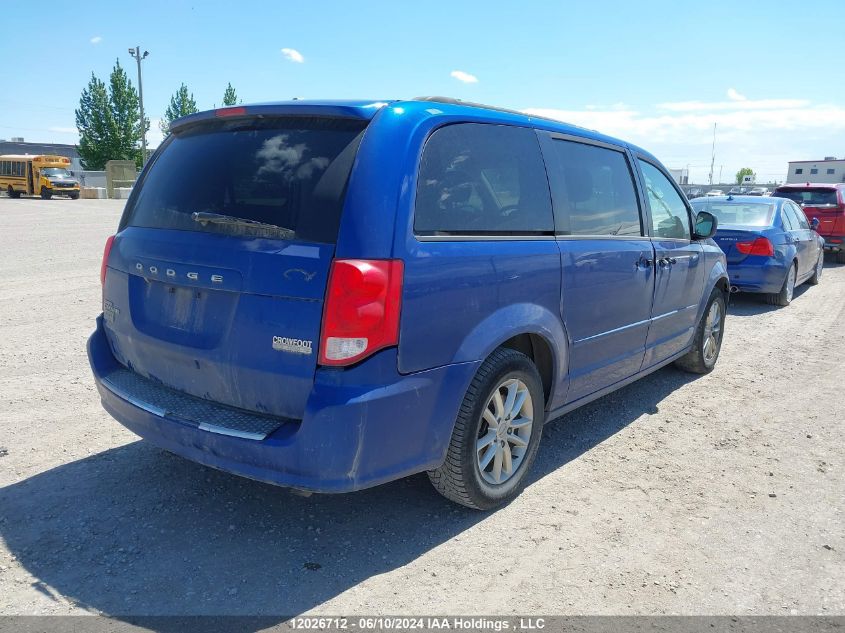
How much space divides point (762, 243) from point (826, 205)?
645 cm

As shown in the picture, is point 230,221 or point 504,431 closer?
point 230,221

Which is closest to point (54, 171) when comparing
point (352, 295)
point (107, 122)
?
point (107, 122)

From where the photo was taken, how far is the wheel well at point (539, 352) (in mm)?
3486

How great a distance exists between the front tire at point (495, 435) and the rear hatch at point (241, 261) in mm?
833

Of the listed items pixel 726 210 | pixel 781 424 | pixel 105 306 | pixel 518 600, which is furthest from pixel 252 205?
pixel 726 210

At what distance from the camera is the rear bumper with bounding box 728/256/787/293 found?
915 centimetres

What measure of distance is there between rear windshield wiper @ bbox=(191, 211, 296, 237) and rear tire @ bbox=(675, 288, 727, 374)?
4232 mm

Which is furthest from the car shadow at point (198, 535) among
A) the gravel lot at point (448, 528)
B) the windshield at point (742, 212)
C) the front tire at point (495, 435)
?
the windshield at point (742, 212)

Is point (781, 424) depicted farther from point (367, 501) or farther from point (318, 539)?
point (318, 539)

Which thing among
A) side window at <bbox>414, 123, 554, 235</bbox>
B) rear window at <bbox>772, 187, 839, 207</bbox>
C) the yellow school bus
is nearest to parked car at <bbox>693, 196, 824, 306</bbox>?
rear window at <bbox>772, 187, 839, 207</bbox>

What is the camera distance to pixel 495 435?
3316mm

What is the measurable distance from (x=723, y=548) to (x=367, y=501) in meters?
1.77

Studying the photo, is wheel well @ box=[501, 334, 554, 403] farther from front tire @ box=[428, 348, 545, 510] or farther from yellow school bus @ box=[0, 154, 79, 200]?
yellow school bus @ box=[0, 154, 79, 200]

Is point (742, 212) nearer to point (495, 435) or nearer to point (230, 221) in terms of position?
point (495, 435)
